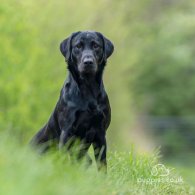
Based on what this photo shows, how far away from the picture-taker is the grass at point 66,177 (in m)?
5.93

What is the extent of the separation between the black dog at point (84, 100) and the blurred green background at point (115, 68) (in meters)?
2.25

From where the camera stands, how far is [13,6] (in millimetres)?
23109

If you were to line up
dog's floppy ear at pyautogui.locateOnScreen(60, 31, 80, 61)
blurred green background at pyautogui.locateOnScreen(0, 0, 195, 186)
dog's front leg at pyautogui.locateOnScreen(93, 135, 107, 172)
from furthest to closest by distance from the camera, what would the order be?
blurred green background at pyautogui.locateOnScreen(0, 0, 195, 186) → dog's floppy ear at pyautogui.locateOnScreen(60, 31, 80, 61) → dog's front leg at pyautogui.locateOnScreen(93, 135, 107, 172)

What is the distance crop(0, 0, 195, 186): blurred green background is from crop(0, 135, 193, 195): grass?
2.34 meters

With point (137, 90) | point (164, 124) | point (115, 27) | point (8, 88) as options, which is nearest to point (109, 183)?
point (8, 88)

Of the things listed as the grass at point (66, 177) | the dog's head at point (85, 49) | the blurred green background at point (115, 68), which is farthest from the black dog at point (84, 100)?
the blurred green background at point (115, 68)

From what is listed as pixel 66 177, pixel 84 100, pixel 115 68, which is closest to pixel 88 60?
pixel 84 100

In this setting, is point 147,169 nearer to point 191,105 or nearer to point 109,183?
point 109,183

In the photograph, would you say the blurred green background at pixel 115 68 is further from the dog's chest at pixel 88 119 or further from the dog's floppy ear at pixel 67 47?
the dog's chest at pixel 88 119

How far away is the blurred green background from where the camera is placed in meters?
23.3

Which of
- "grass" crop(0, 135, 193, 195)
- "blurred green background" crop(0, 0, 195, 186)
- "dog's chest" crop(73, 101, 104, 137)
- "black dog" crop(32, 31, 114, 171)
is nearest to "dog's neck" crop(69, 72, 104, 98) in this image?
"black dog" crop(32, 31, 114, 171)

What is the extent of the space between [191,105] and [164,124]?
6.15 metres

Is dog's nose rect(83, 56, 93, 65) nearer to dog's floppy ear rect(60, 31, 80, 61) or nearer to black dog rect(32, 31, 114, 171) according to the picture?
black dog rect(32, 31, 114, 171)

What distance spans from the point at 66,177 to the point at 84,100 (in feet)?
8.35
